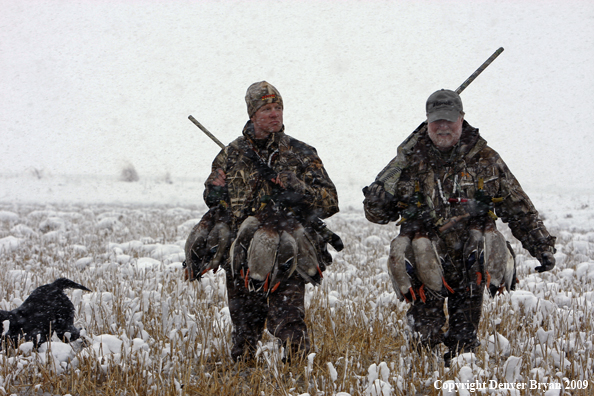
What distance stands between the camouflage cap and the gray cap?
112 cm

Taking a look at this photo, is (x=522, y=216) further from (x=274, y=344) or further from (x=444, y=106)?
(x=274, y=344)

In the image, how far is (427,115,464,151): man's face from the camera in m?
3.07

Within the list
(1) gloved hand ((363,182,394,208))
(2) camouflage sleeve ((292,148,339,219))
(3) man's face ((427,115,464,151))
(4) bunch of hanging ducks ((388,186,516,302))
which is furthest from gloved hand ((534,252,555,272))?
(2) camouflage sleeve ((292,148,339,219))

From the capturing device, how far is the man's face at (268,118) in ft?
10.9

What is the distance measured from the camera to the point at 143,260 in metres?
6.38

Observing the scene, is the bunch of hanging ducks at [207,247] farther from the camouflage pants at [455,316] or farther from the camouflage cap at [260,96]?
the camouflage pants at [455,316]

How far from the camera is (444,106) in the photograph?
9.95 feet

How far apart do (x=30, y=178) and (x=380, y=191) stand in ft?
104

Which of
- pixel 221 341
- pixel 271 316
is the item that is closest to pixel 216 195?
pixel 271 316

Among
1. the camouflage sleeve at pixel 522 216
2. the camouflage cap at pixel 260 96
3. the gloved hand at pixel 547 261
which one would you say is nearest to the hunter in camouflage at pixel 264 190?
the camouflage cap at pixel 260 96

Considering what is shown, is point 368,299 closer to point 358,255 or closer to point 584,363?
point 584,363

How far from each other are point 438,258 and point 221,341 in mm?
1779

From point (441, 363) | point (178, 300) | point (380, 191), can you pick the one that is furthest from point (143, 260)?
point (441, 363)

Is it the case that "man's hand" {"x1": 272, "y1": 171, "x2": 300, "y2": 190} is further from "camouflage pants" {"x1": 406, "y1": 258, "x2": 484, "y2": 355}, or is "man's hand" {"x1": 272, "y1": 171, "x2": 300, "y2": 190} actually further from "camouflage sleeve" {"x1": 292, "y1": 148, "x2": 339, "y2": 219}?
"camouflage pants" {"x1": 406, "y1": 258, "x2": 484, "y2": 355}
